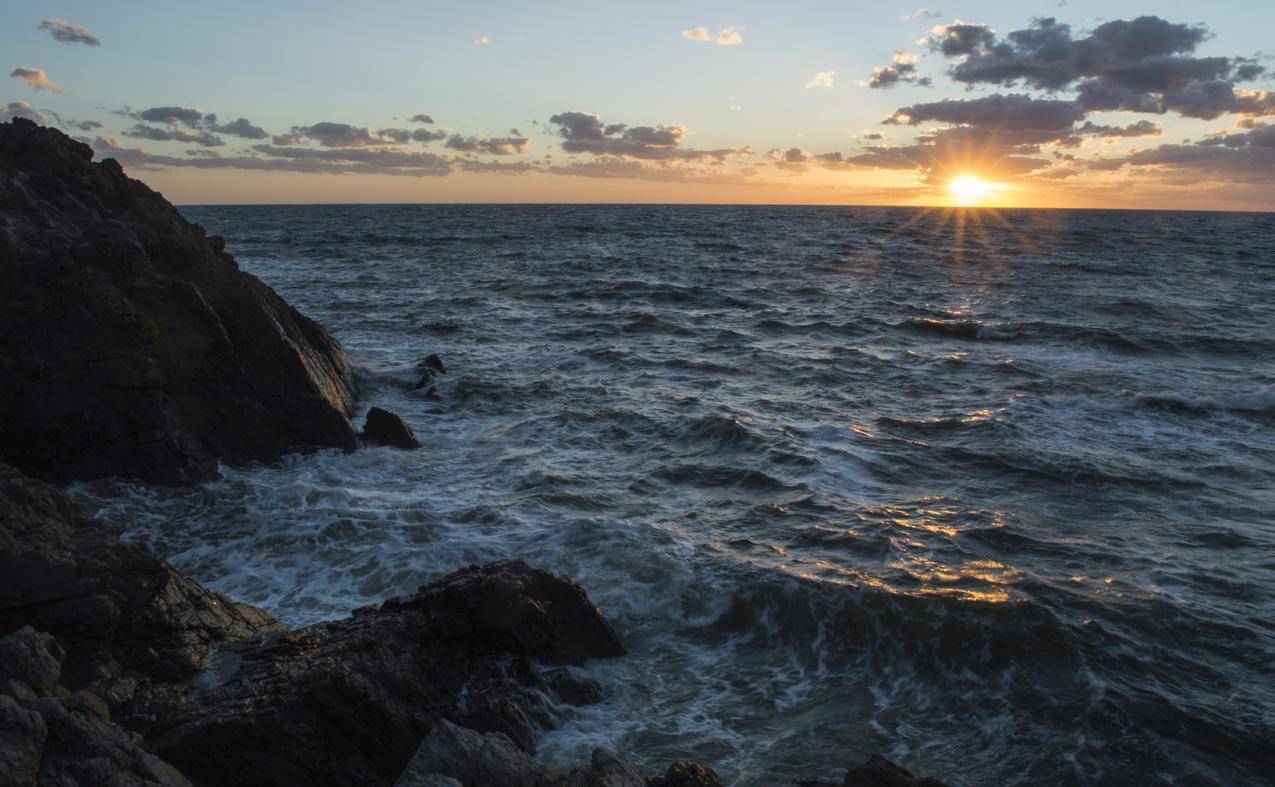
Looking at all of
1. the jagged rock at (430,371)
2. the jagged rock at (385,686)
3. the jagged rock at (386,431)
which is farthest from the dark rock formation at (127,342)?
the jagged rock at (385,686)

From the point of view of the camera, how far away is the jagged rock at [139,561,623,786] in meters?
5.64

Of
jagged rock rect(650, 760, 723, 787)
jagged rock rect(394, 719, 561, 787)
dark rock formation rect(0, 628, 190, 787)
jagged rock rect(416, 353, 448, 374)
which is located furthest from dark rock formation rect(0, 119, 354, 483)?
jagged rock rect(650, 760, 723, 787)

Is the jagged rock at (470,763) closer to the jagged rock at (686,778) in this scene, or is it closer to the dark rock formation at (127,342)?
the jagged rock at (686,778)

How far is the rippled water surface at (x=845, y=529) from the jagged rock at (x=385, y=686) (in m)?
0.66

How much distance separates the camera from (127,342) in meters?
11.5

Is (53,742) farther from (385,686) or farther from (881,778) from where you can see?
(881,778)

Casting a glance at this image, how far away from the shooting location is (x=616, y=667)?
8.14m

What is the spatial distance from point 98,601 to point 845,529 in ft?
29.6

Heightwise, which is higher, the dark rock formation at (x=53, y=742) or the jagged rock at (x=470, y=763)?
the dark rock formation at (x=53, y=742)

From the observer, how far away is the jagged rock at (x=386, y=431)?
14.6m

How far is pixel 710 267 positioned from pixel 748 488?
127 ft

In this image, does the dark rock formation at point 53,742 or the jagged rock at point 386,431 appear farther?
the jagged rock at point 386,431

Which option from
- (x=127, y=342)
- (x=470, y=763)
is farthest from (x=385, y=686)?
(x=127, y=342)

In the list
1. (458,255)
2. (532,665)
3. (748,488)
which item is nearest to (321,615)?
(532,665)
